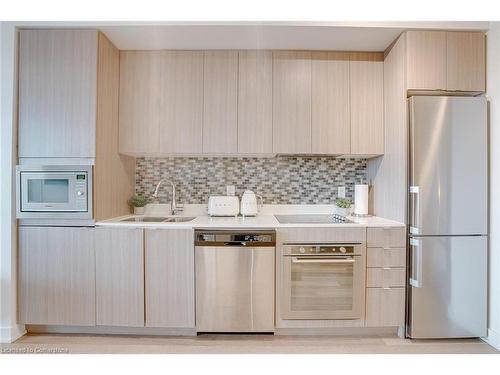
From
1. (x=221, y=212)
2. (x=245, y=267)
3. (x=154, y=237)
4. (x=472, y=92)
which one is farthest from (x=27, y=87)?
(x=472, y=92)

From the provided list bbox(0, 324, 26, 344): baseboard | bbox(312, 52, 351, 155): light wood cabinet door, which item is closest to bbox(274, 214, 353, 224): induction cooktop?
bbox(312, 52, 351, 155): light wood cabinet door

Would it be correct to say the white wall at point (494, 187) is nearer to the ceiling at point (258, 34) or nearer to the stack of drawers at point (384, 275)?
the ceiling at point (258, 34)

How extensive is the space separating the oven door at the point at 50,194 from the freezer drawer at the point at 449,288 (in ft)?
8.26

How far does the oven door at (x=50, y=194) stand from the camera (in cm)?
202

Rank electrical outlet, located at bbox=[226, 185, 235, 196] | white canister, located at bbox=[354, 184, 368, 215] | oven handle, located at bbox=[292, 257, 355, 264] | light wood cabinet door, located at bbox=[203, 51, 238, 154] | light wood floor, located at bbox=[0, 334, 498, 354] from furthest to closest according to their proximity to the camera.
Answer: electrical outlet, located at bbox=[226, 185, 235, 196] → white canister, located at bbox=[354, 184, 368, 215] → light wood cabinet door, located at bbox=[203, 51, 238, 154] → oven handle, located at bbox=[292, 257, 355, 264] → light wood floor, located at bbox=[0, 334, 498, 354]

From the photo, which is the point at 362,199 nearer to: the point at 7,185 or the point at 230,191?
the point at 230,191

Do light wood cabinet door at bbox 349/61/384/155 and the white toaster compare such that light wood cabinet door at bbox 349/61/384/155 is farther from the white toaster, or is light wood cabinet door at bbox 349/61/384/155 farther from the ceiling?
the white toaster

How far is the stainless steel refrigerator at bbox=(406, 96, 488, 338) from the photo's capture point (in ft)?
6.55

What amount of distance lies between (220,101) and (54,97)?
1.25 meters

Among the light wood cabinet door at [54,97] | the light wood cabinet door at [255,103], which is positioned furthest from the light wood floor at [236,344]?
the light wood cabinet door at [255,103]

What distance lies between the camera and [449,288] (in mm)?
2008

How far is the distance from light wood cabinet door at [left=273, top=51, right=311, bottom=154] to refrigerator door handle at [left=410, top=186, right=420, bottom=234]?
0.86 m

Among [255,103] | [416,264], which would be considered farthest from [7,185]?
[416,264]

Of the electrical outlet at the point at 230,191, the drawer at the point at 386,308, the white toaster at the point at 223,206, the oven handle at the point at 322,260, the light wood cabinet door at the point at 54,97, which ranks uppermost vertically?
the light wood cabinet door at the point at 54,97
